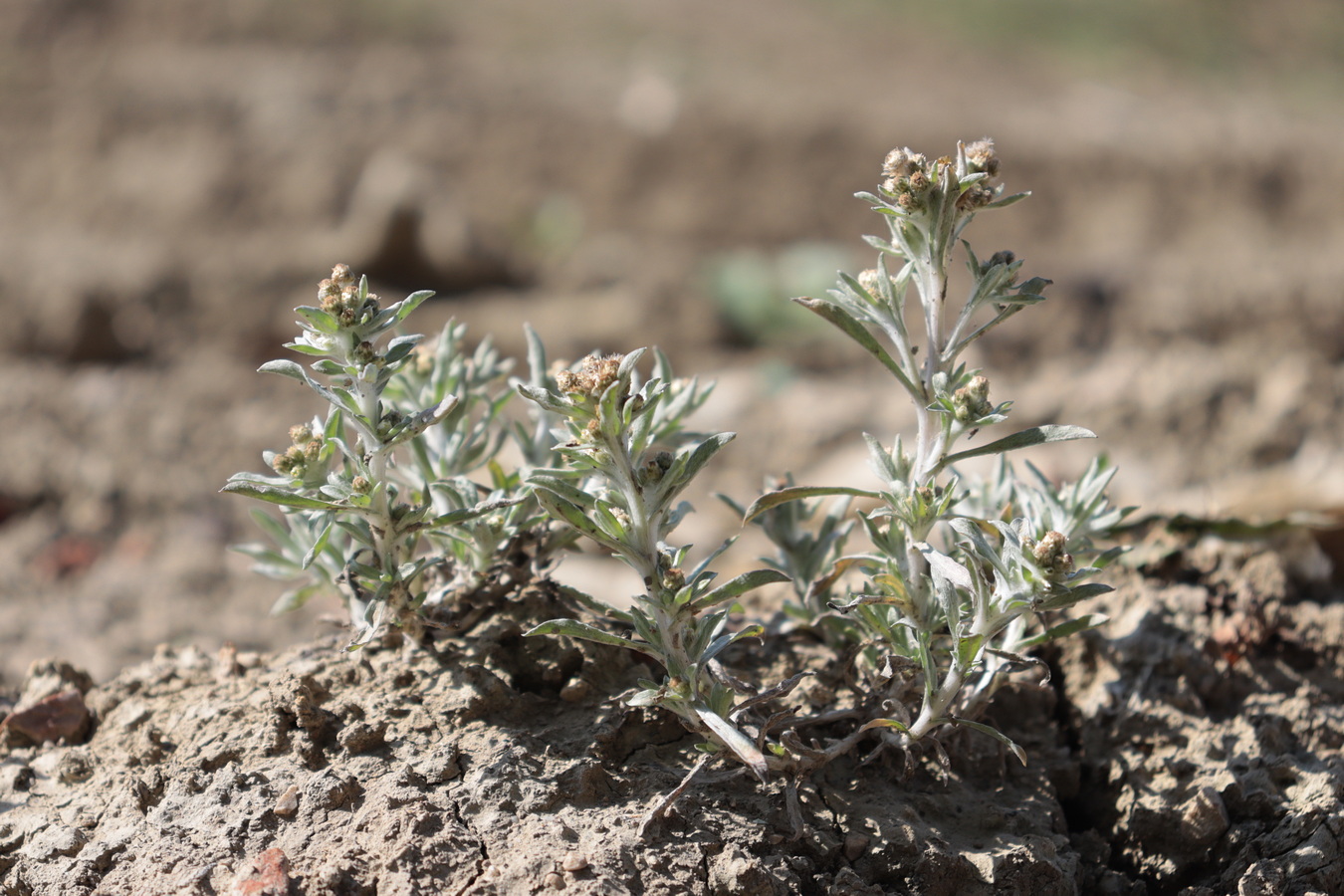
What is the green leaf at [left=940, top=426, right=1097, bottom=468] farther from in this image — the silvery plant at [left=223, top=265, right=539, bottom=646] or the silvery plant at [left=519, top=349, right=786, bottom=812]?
the silvery plant at [left=223, top=265, right=539, bottom=646]

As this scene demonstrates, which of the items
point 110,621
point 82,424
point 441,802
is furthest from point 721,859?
Answer: point 82,424

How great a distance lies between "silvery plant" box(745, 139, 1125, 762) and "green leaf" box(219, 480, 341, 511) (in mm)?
840

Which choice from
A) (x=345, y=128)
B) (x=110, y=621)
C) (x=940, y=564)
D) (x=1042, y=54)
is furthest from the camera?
(x=1042, y=54)

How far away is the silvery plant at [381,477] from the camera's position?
6.21ft

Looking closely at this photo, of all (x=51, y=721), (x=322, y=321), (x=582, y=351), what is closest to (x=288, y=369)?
(x=322, y=321)

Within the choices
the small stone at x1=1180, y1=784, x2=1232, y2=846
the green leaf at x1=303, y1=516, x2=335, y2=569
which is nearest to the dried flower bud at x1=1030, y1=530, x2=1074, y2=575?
the small stone at x1=1180, y1=784, x2=1232, y2=846

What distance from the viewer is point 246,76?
10.7 m

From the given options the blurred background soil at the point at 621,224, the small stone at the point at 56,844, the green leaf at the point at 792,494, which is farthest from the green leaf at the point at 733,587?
the blurred background soil at the point at 621,224

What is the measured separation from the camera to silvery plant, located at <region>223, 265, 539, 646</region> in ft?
6.21

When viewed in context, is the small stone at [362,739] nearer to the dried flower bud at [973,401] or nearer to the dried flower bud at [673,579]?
the dried flower bud at [673,579]

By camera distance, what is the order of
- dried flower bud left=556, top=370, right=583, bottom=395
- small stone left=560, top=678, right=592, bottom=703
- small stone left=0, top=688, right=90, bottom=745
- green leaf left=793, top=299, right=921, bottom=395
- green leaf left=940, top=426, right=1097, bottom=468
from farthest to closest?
small stone left=0, top=688, right=90, bottom=745
small stone left=560, top=678, right=592, bottom=703
green leaf left=793, top=299, right=921, bottom=395
green leaf left=940, top=426, right=1097, bottom=468
dried flower bud left=556, top=370, right=583, bottom=395

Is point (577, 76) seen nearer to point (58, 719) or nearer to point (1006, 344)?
point (1006, 344)

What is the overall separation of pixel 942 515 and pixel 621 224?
8.00 metres

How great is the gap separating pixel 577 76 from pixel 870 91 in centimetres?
325
